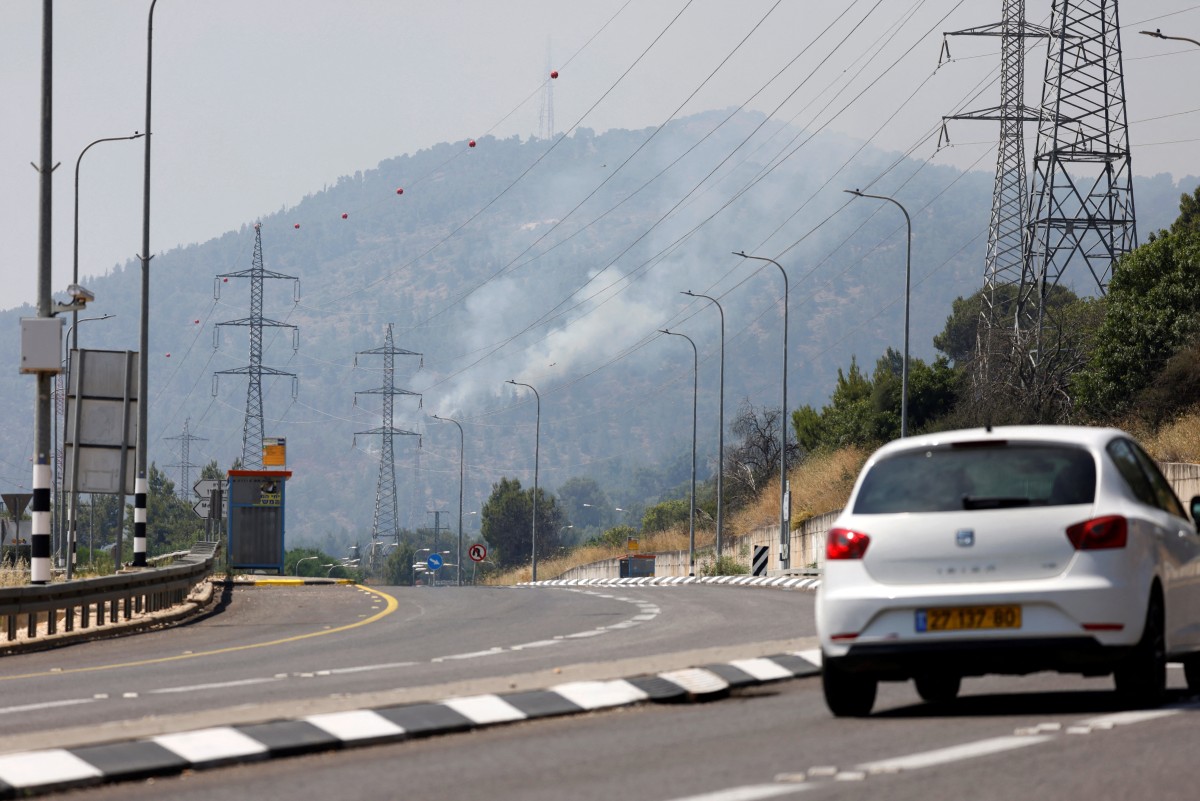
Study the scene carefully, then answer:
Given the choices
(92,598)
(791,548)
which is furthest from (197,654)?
(791,548)

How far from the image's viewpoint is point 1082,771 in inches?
320

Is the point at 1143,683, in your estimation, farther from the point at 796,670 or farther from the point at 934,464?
the point at 796,670

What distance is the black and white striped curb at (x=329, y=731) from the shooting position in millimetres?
8172

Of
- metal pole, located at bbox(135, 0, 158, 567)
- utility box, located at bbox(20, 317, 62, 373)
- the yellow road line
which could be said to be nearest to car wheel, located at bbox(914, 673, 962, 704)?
the yellow road line

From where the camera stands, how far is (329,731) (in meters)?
9.55

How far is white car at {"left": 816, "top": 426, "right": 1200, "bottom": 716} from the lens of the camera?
10.3m

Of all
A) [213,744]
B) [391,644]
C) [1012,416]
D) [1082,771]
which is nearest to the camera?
[1082,771]

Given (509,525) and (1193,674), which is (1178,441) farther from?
(509,525)

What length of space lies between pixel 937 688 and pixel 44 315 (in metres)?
14.6

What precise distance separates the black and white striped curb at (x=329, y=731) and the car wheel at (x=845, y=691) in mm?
1232

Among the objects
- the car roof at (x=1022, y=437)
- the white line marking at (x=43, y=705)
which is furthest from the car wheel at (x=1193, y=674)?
the white line marking at (x=43, y=705)

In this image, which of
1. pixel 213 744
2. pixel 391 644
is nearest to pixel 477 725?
pixel 213 744

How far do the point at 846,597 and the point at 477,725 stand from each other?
88.2 inches

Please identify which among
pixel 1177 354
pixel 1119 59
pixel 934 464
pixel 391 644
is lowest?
pixel 391 644
